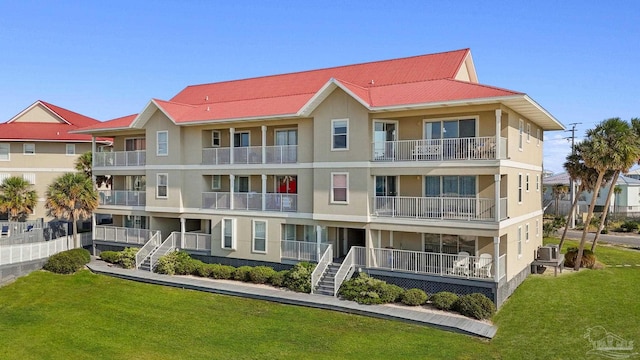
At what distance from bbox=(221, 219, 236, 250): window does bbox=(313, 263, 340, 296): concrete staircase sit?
630 cm

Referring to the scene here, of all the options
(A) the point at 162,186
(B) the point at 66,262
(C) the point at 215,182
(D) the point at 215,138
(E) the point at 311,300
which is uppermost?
(D) the point at 215,138

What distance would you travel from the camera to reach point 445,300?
20.6 metres

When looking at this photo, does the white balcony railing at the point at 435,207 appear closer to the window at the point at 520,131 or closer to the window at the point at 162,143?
the window at the point at 520,131

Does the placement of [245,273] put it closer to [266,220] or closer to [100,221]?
[266,220]

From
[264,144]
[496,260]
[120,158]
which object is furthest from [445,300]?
[120,158]

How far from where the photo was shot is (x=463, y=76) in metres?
28.1

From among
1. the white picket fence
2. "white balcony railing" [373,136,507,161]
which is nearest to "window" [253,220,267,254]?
"white balcony railing" [373,136,507,161]

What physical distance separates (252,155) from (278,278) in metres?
7.37

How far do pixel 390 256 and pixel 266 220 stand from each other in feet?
24.2

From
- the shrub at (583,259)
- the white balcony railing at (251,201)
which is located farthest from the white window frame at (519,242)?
the white balcony railing at (251,201)

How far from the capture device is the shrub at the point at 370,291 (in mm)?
21484

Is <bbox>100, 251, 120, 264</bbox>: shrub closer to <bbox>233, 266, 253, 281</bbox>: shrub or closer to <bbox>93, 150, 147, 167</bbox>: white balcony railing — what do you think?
<bbox>93, 150, 147, 167</bbox>: white balcony railing

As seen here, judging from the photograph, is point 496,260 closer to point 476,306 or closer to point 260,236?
point 476,306

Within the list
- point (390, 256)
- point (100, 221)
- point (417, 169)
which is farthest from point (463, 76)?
point (100, 221)
